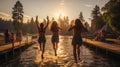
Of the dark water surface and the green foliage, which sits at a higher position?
the green foliage

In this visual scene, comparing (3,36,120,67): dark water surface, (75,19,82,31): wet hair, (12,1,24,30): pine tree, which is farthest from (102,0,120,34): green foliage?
(12,1,24,30): pine tree

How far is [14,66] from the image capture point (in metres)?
19.2

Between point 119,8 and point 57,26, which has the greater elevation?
point 119,8

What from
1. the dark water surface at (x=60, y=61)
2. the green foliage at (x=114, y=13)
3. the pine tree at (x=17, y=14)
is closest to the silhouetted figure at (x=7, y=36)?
the dark water surface at (x=60, y=61)

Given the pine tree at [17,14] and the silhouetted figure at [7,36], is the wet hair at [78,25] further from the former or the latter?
the pine tree at [17,14]

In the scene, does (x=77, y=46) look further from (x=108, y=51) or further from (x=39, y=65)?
(x=108, y=51)

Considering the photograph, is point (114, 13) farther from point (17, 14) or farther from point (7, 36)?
point (17, 14)

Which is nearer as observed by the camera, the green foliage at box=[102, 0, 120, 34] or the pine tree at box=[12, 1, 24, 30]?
the green foliage at box=[102, 0, 120, 34]

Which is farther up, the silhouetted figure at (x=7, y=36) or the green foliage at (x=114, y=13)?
the green foliage at (x=114, y=13)

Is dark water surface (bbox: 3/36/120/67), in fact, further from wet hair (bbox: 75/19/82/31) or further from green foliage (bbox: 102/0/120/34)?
green foliage (bbox: 102/0/120/34)

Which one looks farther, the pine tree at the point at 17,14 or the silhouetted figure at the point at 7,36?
the pine tree at the point at 17,14

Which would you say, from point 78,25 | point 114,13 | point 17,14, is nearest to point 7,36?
point 114,13

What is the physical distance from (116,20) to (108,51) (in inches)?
702

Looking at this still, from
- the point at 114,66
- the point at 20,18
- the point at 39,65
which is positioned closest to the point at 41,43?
the point at 39,65
